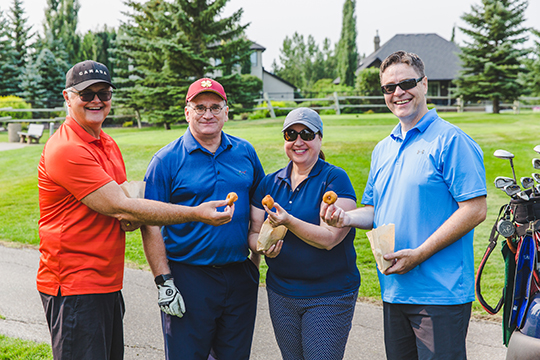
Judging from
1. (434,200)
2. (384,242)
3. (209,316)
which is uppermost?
(434,200)

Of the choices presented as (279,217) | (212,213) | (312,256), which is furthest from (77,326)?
(312,256)

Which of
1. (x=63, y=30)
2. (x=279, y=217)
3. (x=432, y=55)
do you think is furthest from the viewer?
(x=432, y=55)

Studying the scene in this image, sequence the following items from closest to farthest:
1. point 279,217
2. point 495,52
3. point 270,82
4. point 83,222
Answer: point 279,217 < point 83,222 < point 495,52 < point 270,82

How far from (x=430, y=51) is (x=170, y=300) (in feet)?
180

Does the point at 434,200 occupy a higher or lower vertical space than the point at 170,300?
higher

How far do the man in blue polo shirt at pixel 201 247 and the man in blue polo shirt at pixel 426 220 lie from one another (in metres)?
0.80

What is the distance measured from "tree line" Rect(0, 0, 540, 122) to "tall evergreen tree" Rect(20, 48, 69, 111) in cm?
8

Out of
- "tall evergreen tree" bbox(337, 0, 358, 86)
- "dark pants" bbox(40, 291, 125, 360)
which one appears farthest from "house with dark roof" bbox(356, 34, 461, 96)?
"dark pants" bbox(40, 291, 125, 360)

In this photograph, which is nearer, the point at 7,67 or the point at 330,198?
the point at 330,198

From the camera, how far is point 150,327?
483cm

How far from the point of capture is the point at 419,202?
2686 mm

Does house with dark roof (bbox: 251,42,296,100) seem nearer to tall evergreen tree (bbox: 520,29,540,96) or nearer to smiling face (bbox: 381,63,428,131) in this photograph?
tall evergreen tree (bbox: 520,29,540,96)

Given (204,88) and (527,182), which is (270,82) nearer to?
(204,88)

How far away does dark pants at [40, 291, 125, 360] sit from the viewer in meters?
2.76
